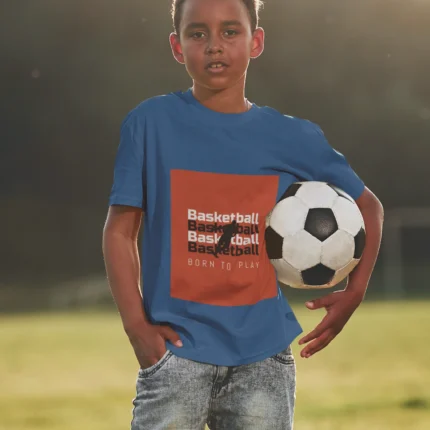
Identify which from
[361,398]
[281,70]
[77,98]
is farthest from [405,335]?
[77,98]

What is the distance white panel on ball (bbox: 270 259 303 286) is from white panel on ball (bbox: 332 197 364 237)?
189mm

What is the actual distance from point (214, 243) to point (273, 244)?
0.53ft

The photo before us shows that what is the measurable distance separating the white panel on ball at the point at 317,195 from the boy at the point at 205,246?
2.0 inches

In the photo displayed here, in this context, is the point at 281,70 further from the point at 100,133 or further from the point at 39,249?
the point at 39,249

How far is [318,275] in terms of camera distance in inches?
A: 95.3

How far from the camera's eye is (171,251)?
2254 millimetres

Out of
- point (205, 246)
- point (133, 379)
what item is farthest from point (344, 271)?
point (133, 379)

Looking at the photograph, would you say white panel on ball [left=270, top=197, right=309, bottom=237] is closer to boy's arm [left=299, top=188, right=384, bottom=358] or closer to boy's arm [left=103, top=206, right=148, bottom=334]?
boy's arm [left=299, top=188, right=384, bottom=358]

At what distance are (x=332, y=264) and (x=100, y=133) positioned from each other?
2260 cm

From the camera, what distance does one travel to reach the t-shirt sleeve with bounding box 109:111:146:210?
7.34 ft

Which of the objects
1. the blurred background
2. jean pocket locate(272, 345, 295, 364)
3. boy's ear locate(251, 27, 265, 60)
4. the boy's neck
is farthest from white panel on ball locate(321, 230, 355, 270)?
the blurred background

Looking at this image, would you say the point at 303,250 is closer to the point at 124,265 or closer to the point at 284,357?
the point at 284,357

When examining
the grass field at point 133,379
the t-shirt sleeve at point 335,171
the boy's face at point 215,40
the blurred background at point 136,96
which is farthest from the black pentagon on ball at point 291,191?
the blurred background at point 136,96

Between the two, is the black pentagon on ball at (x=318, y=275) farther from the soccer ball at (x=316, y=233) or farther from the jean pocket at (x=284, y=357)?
the jean pocket at (x=284, y=357)
